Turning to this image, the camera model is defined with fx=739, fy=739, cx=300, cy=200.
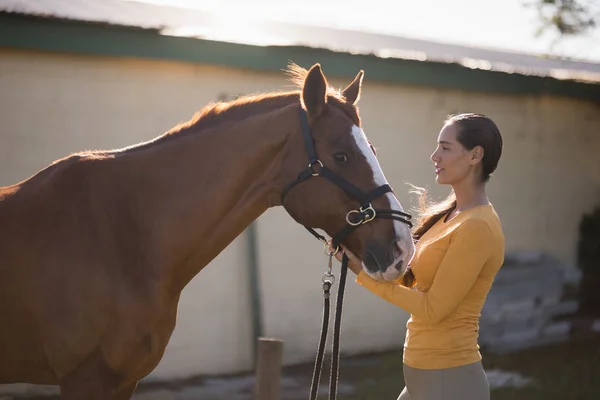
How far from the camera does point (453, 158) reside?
2.93 metres

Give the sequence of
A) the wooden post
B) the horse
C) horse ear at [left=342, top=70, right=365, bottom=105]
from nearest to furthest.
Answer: the horse → horse ear at [left=342, top=70, right=365, bottom=105] → the wooden post

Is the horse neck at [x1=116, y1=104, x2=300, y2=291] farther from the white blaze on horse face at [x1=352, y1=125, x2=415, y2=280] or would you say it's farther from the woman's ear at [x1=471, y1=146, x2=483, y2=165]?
the woman's ear at [x1=471, y1=146, x2=483, y2=165]

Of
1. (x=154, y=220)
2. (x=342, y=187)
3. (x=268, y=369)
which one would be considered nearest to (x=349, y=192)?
(x=342, y=187)

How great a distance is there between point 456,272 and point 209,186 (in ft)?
3.40

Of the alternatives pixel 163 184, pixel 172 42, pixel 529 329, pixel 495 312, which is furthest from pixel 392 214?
pixel 529 329

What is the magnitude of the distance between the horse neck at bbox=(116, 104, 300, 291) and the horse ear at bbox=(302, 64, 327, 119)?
0.09 meters

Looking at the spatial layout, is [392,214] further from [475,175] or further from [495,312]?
[495,312]

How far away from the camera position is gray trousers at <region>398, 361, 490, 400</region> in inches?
109

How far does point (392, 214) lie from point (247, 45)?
3.79 metres

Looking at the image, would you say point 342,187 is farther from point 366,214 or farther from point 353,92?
point 353,92

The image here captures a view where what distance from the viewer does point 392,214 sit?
2760mm

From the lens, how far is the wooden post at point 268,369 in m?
4.06

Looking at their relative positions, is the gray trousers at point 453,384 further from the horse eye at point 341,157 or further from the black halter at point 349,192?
the horse eye at point 341,157

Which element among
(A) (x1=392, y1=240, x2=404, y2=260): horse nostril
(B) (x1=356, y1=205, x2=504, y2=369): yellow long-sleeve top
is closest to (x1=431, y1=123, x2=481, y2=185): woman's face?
(B) (x1=356, y1=205, x2=504, y2=369): yellow long-sleeve top
